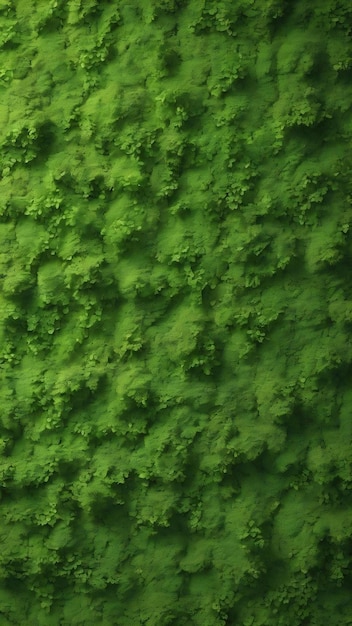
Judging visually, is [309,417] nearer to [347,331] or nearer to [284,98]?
[347,331]

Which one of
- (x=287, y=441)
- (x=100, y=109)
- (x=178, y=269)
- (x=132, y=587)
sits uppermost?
(x=100, y=109)

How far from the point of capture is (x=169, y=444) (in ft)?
6.58

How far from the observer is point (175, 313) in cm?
202

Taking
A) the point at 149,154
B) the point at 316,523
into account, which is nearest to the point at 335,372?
the point at 316,523

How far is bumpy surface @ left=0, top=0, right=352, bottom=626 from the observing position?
76.0 inches

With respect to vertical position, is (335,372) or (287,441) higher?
(335,372)

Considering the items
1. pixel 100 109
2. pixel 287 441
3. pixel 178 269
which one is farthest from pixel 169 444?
pixel 100 109

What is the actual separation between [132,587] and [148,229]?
911 millimetres

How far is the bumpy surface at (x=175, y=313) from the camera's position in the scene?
193 centimetres

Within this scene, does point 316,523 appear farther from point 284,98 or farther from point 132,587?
point 284,98

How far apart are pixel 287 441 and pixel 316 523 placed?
0.21 meters

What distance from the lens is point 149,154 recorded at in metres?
1.99

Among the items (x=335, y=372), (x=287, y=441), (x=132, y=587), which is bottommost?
(x=132, y=587)

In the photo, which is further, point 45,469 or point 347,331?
point 45,469
